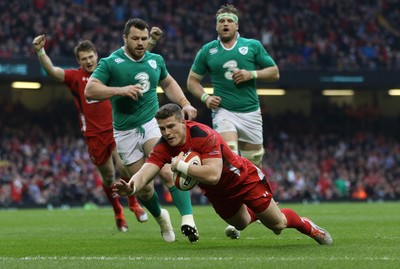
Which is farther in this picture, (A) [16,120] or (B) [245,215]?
(A) [16,120]

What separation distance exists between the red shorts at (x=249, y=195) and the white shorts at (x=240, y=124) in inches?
105

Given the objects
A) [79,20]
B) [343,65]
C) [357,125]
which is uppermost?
[79,20]

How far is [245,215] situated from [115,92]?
198cm

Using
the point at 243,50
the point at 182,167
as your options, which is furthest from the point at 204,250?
the point at 243,50

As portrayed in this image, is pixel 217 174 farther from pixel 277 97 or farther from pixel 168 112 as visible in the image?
pixel 277 97

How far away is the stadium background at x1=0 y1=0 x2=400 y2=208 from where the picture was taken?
30719 millimetres

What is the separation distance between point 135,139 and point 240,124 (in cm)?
154

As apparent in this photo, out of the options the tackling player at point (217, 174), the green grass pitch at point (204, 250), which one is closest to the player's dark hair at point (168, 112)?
the tackling player at point (217, 174)

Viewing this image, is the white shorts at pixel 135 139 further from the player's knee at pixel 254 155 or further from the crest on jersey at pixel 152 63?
the player's knee at pixel 254 155

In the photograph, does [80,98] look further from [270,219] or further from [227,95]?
[270,219]

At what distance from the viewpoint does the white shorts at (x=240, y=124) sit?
11375 mm

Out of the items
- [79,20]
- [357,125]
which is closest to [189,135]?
[79,20]

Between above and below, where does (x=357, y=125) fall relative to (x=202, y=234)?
below

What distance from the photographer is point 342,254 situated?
7.99 m
